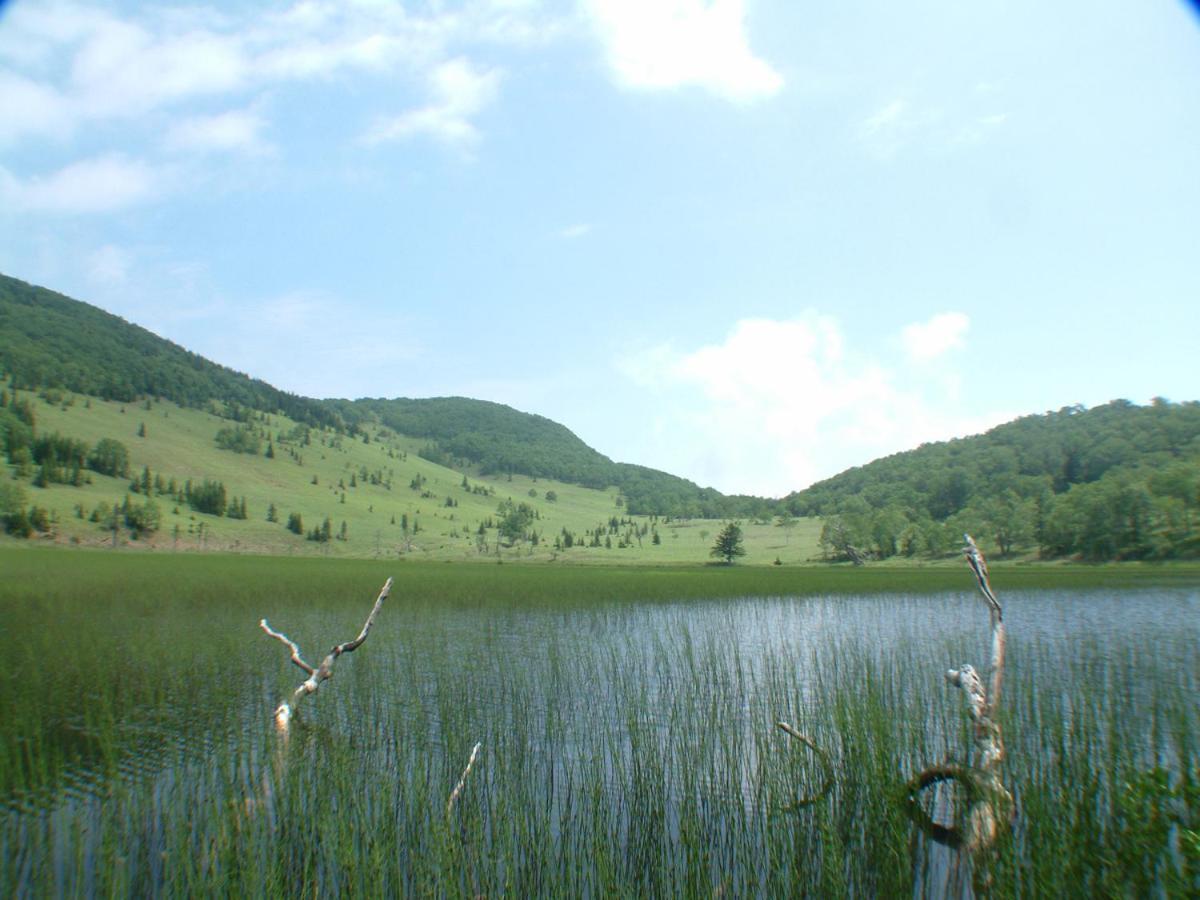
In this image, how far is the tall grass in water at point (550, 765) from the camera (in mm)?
6672

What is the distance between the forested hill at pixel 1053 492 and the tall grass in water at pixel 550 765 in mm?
56321

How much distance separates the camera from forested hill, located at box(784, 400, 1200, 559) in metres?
69.5

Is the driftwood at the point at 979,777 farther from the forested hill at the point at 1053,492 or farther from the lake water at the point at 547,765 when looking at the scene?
the forested hill at the point at 1053,492

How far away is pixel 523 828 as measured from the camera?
7.21 m

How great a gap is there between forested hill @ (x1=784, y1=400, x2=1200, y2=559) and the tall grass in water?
56321 mm

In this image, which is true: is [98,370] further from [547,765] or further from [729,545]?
[547,765]

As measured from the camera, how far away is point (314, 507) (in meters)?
116

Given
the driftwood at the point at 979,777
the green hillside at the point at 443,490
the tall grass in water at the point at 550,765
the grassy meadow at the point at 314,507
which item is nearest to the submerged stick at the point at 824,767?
the tall grass in water at the point at 550,765

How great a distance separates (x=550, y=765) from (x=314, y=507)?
115 meters

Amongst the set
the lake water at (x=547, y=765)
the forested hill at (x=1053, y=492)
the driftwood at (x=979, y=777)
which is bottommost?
the lake water at (x=547, y=765)

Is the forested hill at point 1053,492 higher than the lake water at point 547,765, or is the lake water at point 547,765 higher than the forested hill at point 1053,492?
the forested hill at point 1053,492

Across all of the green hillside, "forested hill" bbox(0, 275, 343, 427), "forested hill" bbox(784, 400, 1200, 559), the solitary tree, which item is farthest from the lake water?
"forested hill" bbox(0, 275, 343, 427)

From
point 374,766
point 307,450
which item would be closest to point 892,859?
point 374,766

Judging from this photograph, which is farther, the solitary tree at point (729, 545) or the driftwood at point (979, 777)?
the solitary tree at point (729, 545)
